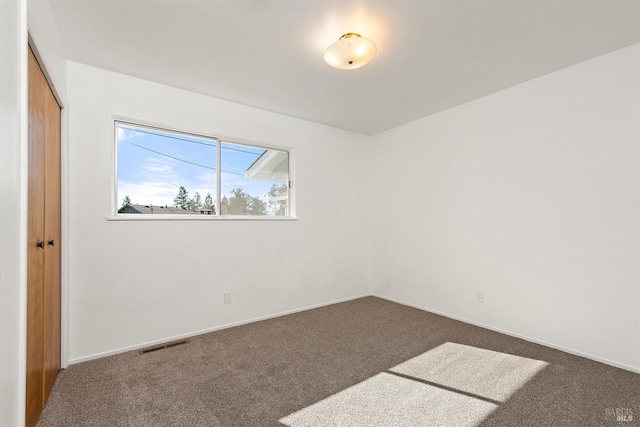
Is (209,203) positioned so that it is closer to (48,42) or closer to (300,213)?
(300,213)

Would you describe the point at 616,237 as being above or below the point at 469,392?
above

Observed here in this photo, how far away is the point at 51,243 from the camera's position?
6.51ft

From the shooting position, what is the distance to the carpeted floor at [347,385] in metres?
1.72

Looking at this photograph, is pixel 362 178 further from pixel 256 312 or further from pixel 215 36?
pixel 215 36

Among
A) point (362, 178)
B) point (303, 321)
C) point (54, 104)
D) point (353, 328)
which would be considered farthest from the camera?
point (362, 178)

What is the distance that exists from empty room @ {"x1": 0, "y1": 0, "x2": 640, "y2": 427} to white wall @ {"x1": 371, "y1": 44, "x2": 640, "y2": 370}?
16mm

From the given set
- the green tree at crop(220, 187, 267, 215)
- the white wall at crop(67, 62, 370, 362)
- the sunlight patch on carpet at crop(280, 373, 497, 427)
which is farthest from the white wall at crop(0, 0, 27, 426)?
the green tree at crop(220, 187, 267, 215)

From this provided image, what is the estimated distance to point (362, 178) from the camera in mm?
4539

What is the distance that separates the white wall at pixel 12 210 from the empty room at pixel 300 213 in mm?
16

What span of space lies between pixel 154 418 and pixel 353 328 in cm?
195

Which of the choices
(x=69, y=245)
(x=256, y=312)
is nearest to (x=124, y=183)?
(x=69, y=245)

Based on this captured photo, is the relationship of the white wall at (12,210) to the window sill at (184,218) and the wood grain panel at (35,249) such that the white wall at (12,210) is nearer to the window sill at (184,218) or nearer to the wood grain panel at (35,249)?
the wood grain panel at (35,249)

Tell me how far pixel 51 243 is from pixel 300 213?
243 cm

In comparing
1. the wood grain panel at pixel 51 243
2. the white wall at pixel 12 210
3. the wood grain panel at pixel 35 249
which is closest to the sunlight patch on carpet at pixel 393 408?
the white wall at pixel 12 210
